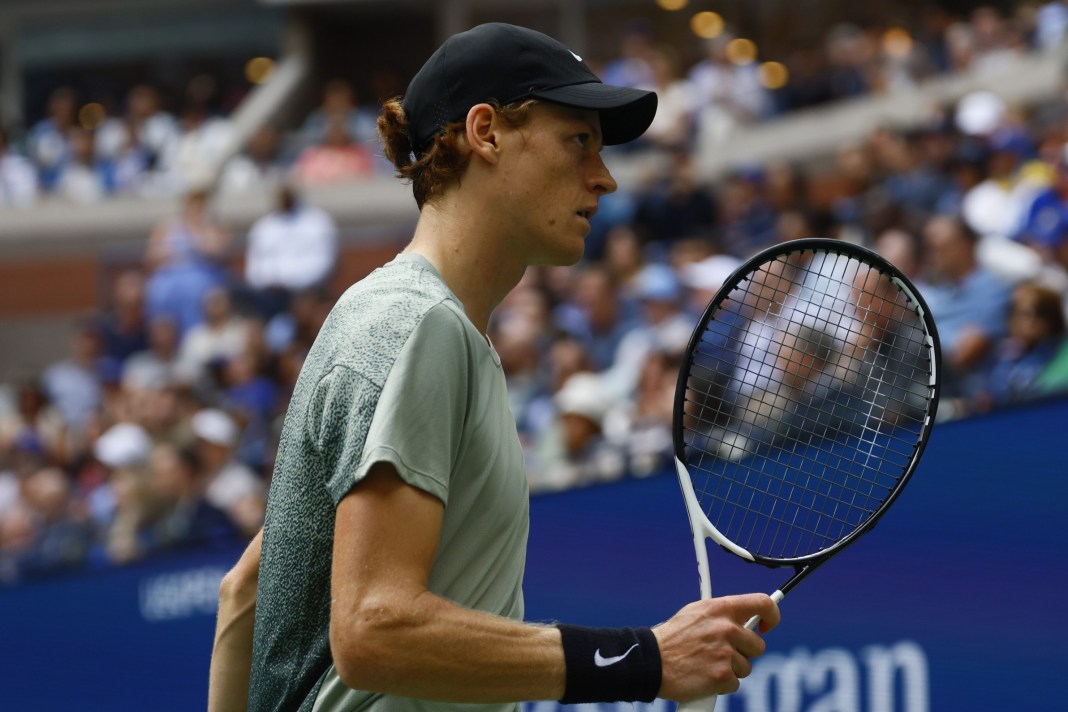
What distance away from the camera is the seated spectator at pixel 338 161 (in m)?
15.5

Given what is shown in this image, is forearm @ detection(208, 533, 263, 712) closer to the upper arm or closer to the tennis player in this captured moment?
the tennis player

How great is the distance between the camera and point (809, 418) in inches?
135

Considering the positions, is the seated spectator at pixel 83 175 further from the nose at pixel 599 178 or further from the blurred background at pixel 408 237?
the nose at pixel 599 178

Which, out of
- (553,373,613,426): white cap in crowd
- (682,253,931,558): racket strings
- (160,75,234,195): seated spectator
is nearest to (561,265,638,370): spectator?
(553,373,613,426): white cap in crowd

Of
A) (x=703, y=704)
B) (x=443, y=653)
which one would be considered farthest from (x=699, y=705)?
(x=443, y=653)

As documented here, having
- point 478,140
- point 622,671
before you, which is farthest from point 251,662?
point 478,140

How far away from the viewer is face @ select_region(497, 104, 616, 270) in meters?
2.24

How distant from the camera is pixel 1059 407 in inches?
182

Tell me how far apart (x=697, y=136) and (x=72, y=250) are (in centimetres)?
724


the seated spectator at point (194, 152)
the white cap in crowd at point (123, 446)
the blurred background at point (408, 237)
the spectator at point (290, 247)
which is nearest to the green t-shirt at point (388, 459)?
the blurred background at point (408, 237)

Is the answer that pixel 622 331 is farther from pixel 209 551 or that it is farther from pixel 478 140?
pixel 478 140

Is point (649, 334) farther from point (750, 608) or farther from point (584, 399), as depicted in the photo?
point (750, 608)

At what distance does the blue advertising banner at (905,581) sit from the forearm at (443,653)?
9.62 feet

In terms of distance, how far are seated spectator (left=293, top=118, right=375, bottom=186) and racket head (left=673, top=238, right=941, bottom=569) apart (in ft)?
31.0
